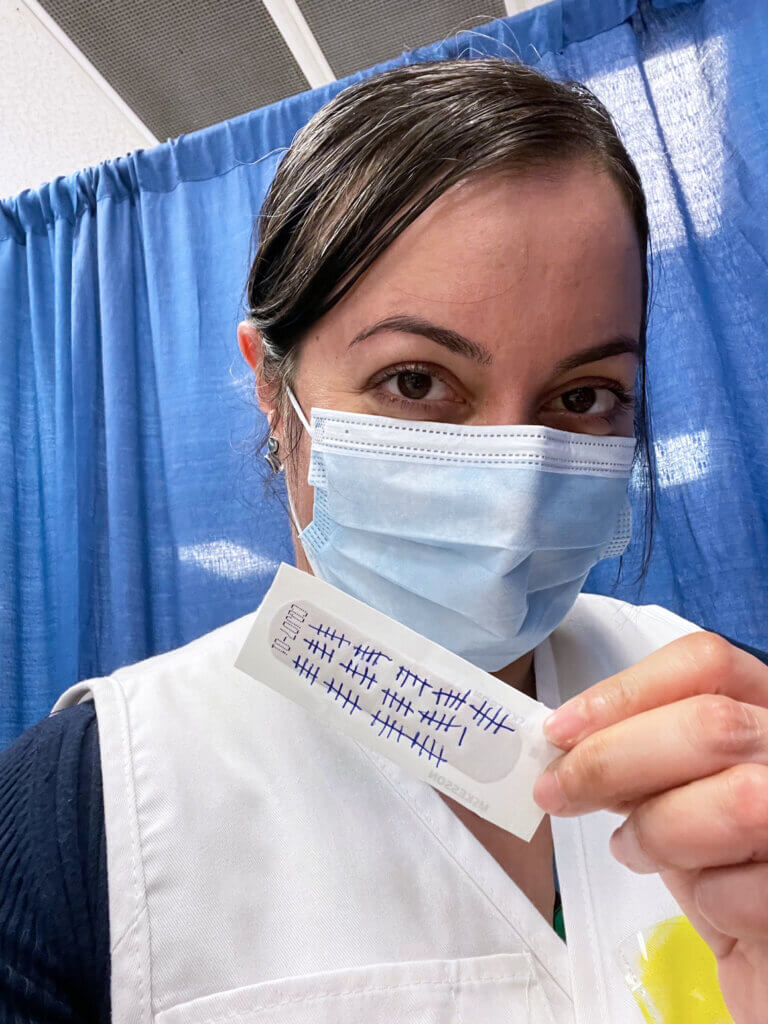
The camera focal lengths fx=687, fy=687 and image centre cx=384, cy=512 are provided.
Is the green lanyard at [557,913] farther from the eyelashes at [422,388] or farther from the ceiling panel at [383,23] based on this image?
the ceiling panel at [383,23]

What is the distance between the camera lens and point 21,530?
65.8 inches

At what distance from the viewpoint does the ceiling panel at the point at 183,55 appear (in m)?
1.49

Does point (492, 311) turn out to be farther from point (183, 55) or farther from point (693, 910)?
point (183, 55)

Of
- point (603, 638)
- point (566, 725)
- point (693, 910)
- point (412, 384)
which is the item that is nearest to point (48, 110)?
point (412, 384)

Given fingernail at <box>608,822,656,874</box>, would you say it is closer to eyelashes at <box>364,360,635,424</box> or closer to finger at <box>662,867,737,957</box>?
finger at <box>662,867,737,957</box>

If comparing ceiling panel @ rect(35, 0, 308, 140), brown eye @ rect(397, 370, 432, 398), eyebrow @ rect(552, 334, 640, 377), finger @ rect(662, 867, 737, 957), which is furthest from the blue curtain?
finger @ rect(662, 867, 737, 957)

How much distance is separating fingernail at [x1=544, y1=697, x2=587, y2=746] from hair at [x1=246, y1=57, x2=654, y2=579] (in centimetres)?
47

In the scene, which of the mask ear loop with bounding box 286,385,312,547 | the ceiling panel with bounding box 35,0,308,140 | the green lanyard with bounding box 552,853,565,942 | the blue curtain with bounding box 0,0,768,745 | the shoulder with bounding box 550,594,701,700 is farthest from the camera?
the ceiling panel with bounding box 35,0,308,140

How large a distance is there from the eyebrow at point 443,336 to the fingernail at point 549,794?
0.40m

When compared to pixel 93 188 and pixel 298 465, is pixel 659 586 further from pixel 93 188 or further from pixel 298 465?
pixel 93 188

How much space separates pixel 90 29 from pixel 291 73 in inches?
18.2

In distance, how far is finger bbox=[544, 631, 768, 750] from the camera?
456 millimetres

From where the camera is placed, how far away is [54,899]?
0.52 meters

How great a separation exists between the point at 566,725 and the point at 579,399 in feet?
1.48
